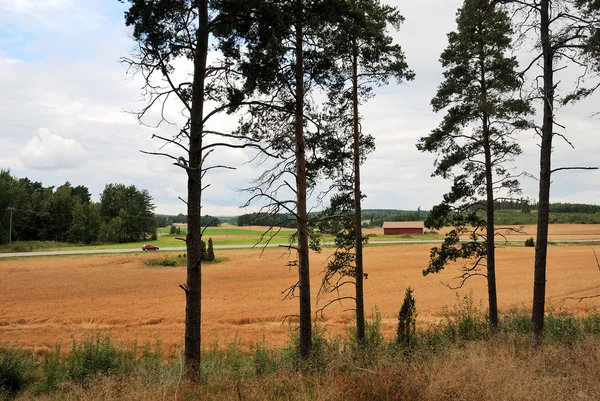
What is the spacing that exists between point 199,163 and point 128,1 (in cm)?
287

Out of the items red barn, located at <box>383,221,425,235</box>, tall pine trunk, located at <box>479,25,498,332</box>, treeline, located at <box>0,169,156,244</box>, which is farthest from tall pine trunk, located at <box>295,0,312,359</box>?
red barn, located at <box>383,221,425,235</box>

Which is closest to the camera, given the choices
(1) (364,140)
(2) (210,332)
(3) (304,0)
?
(3) (304,0)

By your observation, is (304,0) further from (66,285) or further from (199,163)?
(66,285)

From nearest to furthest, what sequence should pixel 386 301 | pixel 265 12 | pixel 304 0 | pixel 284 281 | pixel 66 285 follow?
pixel 265 12, pixel 304 0, pixel 386 301, pixel 66 285, pixel 284 281

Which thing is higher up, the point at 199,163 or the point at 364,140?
the point at 364,140

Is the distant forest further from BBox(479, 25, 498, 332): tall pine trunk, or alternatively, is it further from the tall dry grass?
the tall dry grass

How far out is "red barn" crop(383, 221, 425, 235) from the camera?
11356cm

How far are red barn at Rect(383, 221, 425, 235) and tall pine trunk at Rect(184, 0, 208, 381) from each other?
368 ft

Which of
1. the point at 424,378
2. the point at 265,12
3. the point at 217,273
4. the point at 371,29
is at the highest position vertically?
the point at 371,29

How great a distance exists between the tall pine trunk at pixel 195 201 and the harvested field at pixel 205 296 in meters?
6.81

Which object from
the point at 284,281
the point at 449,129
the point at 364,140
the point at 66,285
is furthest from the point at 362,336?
the point at 66,285

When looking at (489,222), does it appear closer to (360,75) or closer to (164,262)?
(360,75)

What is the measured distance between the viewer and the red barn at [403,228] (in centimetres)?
11356

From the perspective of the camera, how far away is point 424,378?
16.6ft
